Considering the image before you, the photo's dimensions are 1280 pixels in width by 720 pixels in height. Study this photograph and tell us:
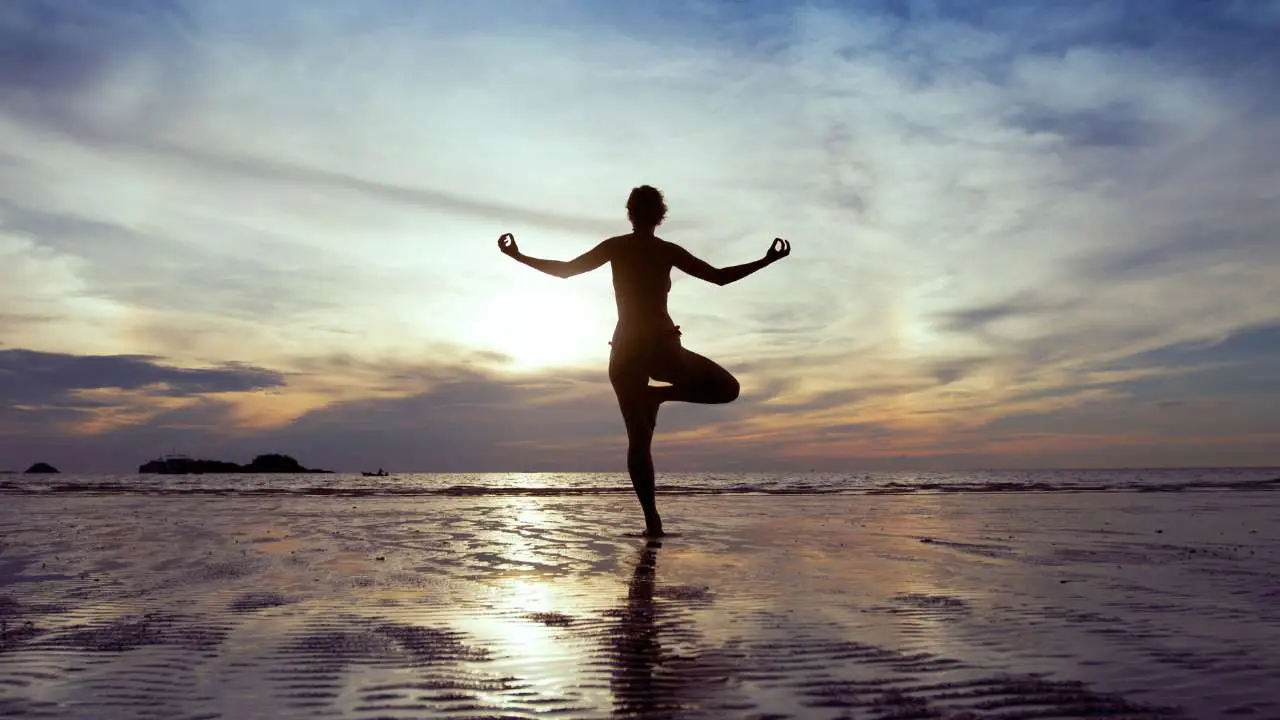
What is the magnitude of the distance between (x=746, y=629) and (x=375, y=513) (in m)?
9.02

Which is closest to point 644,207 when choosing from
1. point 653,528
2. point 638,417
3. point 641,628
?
point 638,417

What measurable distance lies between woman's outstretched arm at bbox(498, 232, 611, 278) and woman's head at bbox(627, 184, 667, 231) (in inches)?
14.7

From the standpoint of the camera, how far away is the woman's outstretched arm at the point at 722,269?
7426 mm

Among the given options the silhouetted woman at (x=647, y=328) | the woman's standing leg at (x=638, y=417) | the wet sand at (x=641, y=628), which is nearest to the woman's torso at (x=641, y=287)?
the silhouetted woman at (x=647, y=328)

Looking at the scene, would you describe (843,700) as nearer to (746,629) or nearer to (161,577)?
(746,629)

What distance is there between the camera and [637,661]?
2738 millimetres

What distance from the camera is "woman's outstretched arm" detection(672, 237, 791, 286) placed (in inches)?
292

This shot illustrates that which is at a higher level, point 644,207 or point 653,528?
point 644,207

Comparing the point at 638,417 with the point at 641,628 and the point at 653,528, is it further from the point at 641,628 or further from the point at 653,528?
the point at 641,628

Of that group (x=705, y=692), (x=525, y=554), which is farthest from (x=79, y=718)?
(x=525, y=554)

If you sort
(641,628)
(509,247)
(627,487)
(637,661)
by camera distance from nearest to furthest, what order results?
(637,661)
(641,628)
(509,247)
(627,487)

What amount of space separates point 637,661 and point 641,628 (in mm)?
557

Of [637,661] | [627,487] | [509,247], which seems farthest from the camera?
[627,487]

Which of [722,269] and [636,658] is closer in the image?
[636,658]
